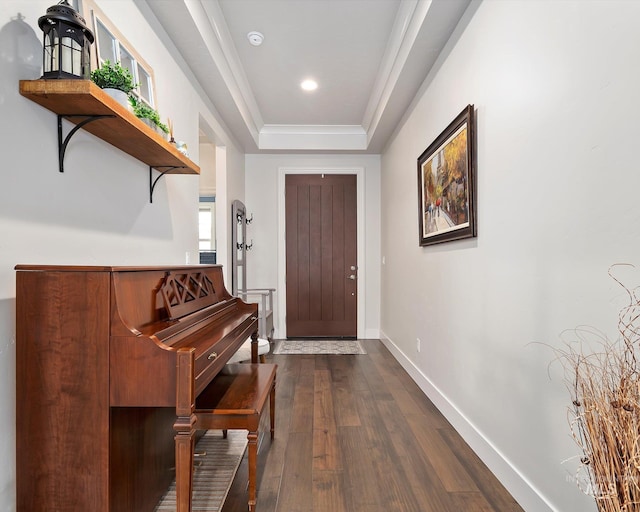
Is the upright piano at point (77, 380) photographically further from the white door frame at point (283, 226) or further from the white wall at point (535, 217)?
the white door frame at point (283, 226)

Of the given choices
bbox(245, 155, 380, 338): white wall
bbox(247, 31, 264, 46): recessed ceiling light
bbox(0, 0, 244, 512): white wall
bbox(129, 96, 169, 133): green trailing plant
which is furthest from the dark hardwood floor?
bbox(247, 31, 264, 46): recessed ceiling light

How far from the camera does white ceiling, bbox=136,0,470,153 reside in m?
2.35

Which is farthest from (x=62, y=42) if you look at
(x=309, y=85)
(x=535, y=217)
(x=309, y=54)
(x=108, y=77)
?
(x=309, y=85)

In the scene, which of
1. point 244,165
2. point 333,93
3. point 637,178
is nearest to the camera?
point 637,178

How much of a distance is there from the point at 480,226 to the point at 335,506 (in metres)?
1.55

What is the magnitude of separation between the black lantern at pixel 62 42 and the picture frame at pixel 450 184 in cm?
187

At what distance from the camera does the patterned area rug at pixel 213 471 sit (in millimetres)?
1674

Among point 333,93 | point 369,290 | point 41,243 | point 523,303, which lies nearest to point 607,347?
point 523,303

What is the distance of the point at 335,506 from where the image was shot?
1.64 meters

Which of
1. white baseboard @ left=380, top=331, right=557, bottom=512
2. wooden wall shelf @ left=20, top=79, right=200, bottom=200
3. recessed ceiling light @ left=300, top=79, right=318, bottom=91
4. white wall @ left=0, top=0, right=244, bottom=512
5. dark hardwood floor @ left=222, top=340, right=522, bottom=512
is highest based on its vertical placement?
recessed ceiling light @ left=300, top=79, right=318, bottom=91

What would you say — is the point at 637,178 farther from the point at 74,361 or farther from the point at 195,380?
the point at 74,361

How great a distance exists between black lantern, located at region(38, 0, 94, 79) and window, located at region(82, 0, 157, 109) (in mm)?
357

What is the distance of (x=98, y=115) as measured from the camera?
1.38 metres

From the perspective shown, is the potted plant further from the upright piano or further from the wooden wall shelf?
the upright piano
